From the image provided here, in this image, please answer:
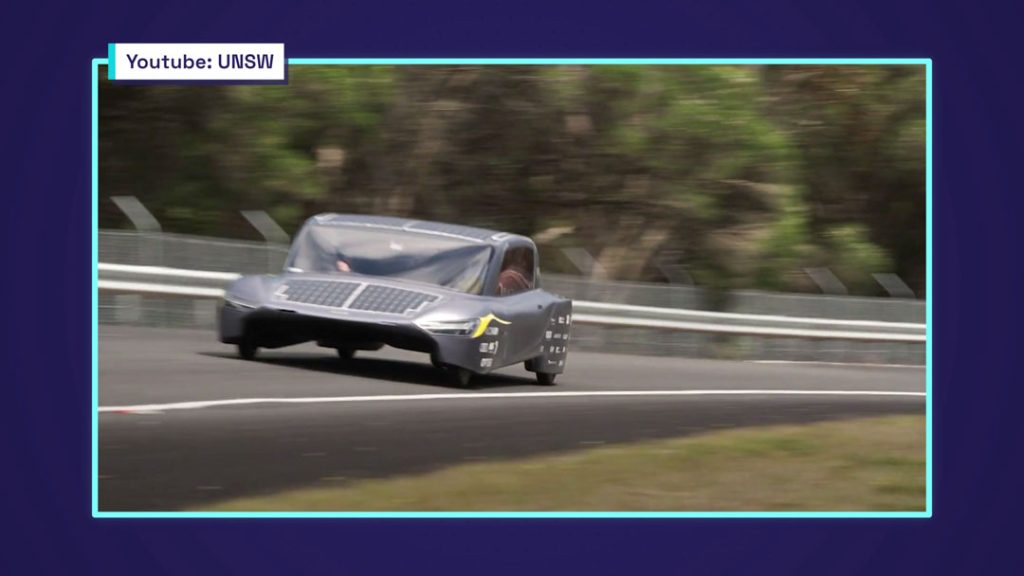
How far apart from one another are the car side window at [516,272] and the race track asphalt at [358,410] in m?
0.59

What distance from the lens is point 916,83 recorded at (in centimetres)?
1223

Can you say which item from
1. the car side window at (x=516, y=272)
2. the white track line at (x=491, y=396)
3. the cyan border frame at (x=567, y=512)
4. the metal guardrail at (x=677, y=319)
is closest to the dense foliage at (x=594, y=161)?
the car side window at (x=516, y=272)

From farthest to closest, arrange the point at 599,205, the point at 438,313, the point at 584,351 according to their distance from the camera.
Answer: the point at 584,351 → the point at 599,205 → the point at 438,313

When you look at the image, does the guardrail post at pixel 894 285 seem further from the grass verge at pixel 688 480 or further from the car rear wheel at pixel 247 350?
the car rear wheel at pixel 247 350

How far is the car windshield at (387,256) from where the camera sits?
13477 mm

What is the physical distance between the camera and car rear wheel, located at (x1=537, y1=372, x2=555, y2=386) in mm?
14500

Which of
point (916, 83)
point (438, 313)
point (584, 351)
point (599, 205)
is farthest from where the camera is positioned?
point (584, 351)

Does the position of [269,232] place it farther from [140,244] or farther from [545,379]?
[545,379]

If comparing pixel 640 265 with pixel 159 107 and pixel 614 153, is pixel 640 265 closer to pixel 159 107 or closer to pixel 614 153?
A: pixel 614 153

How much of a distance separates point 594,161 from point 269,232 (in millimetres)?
2324

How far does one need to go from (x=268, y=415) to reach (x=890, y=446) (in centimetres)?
393

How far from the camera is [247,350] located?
13562 mm

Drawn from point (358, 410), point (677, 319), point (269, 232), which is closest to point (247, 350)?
point (269, 232)

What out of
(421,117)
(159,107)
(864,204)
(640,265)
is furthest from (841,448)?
(159,107)
